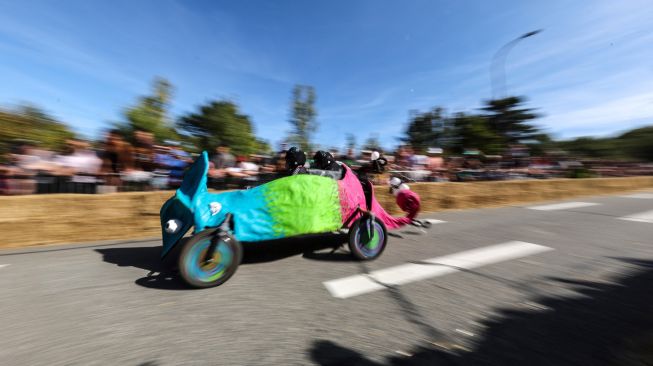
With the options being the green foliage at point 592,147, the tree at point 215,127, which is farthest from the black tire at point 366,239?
the green foliage at point 592,147

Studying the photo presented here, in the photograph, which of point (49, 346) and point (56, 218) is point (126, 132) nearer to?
point (56, 218)

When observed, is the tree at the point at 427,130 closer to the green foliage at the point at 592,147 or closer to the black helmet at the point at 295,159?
the green foliage at the point at 592,147

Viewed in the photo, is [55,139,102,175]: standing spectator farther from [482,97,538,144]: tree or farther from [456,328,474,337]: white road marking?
[482,97,538,144]: tree

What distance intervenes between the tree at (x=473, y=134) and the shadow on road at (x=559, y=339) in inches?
1513

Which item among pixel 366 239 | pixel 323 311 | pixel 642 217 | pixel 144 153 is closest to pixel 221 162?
pixel 144 153

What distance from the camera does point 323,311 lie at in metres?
2.47

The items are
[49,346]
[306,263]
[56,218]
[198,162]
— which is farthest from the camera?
[56,218]

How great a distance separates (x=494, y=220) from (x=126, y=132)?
16475mm

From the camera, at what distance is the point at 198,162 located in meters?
3.15

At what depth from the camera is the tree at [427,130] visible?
174ft

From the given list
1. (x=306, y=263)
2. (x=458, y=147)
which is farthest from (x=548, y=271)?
(x=458, y=147)

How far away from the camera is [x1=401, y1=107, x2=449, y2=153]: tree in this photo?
52906 mm

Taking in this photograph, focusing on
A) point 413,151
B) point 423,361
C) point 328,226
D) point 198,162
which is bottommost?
point 423,361

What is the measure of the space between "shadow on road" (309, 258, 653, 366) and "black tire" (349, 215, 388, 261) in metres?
1.22
